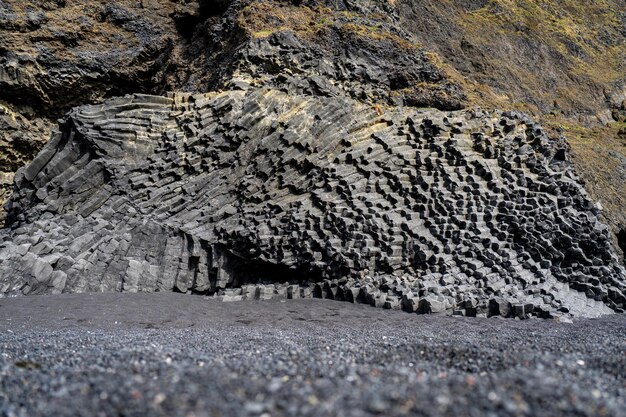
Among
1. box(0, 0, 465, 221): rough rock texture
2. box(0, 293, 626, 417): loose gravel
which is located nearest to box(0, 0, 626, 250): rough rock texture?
box(0, 0, 465, 221): rough rock texture

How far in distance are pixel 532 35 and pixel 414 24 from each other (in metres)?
10.00

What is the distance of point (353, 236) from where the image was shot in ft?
37.7

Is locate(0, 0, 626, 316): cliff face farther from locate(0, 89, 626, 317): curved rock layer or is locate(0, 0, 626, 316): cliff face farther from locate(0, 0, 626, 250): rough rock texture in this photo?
locate(0, 0, 626, 250): rough rock texture

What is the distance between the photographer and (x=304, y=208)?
40.0ft

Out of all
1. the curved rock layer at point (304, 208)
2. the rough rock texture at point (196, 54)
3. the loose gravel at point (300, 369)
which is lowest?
the loose gravel at point (300, 369)

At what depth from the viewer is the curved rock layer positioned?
1129 cm

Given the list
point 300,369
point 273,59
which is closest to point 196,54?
point 273,59

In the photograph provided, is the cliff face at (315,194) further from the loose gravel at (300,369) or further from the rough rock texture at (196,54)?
the loose gravel at (300,369)

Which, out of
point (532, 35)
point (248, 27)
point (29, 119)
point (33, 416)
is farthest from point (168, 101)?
point (532, 35)

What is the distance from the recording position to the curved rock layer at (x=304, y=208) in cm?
1129

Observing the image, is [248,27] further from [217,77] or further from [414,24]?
[414,24]

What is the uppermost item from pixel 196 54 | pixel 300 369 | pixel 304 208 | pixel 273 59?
pixel 196 54

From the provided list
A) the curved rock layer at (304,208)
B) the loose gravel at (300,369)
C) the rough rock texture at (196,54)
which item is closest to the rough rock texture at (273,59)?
the rough rock texture at (196,54)

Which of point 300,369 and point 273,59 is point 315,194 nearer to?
point 273,59
